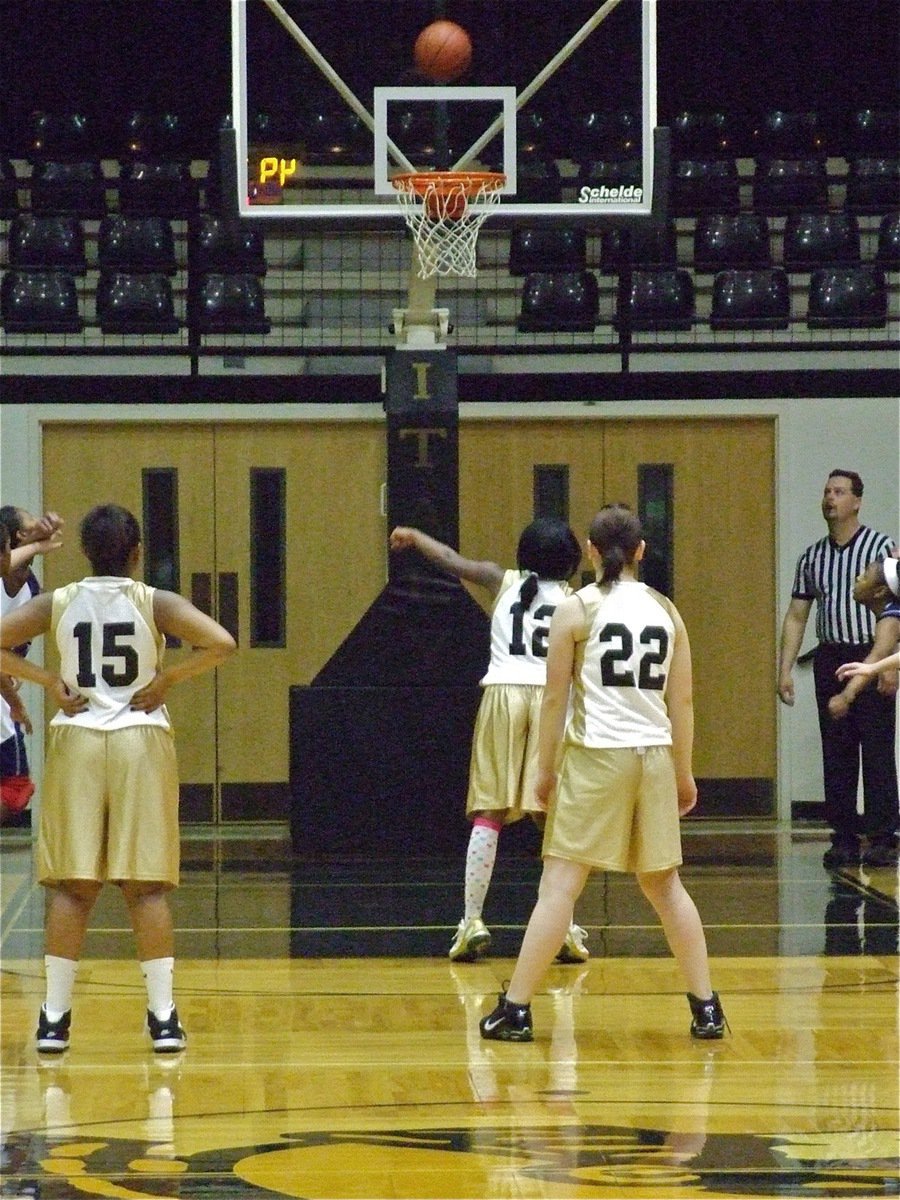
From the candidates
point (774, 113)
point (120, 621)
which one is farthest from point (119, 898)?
point (774, 113)

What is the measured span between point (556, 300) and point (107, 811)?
301 inches

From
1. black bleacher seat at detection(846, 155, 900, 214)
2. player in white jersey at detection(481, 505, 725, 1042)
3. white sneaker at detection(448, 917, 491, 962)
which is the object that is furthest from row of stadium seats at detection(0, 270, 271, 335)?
player in white jersey at detection(481, 505, 725, 1042)

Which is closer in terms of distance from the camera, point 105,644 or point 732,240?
point 105,644

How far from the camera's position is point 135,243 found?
13070 millimetres

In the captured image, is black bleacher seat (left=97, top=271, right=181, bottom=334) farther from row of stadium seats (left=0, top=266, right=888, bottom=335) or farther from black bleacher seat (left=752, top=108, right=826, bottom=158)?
black bleacher seat (left=752, top=108, right=826, bottom=158)

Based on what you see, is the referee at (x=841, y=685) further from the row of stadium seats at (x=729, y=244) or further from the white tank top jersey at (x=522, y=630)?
the row of stadium seats at (x=729, y=244)

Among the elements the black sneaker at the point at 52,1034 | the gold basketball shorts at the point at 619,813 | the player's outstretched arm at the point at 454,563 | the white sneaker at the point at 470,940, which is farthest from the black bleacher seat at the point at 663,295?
the black sneaker at the point at 52,1034

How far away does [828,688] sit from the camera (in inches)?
396

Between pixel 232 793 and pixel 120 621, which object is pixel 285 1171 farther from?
pixel 232 793

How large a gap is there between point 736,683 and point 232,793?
3191mm

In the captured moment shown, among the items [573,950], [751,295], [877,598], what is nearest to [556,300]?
[751,295]

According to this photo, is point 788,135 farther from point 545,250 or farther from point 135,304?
point 135,304

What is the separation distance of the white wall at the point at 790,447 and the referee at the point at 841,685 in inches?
65.9

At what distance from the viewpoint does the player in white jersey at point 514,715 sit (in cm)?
723
